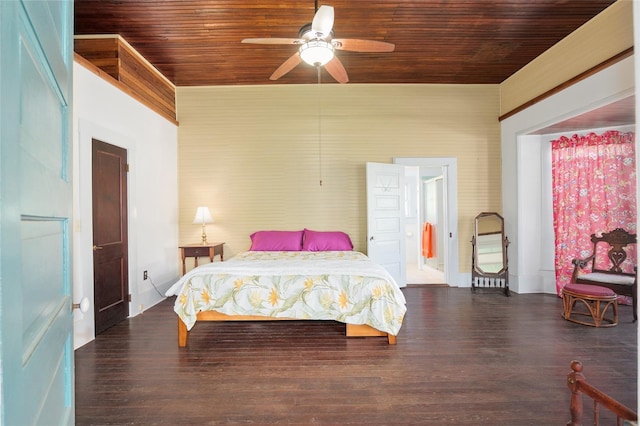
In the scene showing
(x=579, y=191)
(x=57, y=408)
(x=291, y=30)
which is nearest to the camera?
(x=57, y=408)

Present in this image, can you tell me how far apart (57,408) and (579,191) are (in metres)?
5.64

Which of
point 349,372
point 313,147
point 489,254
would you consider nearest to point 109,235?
point 349,372

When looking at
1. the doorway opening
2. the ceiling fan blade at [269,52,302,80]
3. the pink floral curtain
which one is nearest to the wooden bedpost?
the ceiling fan blade at [269,52,302,80]

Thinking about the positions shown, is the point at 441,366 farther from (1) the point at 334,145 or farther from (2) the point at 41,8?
(1) the point at 334,145

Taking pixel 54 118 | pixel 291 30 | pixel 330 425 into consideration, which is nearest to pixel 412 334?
pixel 330 425

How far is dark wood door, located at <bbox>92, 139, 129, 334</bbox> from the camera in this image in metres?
3.34

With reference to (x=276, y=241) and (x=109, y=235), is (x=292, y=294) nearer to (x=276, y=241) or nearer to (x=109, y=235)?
(x=276, y=241)

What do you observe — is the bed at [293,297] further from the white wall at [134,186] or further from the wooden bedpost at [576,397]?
the wooden bedpost at [576,397]

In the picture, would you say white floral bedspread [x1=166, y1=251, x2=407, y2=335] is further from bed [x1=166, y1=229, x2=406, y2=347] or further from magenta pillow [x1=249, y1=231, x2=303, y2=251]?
magenta pillow [x1=249, y1=231, x2=303, y2=251]

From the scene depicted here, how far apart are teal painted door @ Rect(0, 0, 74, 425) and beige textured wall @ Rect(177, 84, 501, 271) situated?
4222mm

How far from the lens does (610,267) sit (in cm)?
418

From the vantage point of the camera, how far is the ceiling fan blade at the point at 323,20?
2334 millimetres

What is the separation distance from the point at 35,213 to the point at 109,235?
11.2 ft

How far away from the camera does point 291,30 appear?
3627 mm
